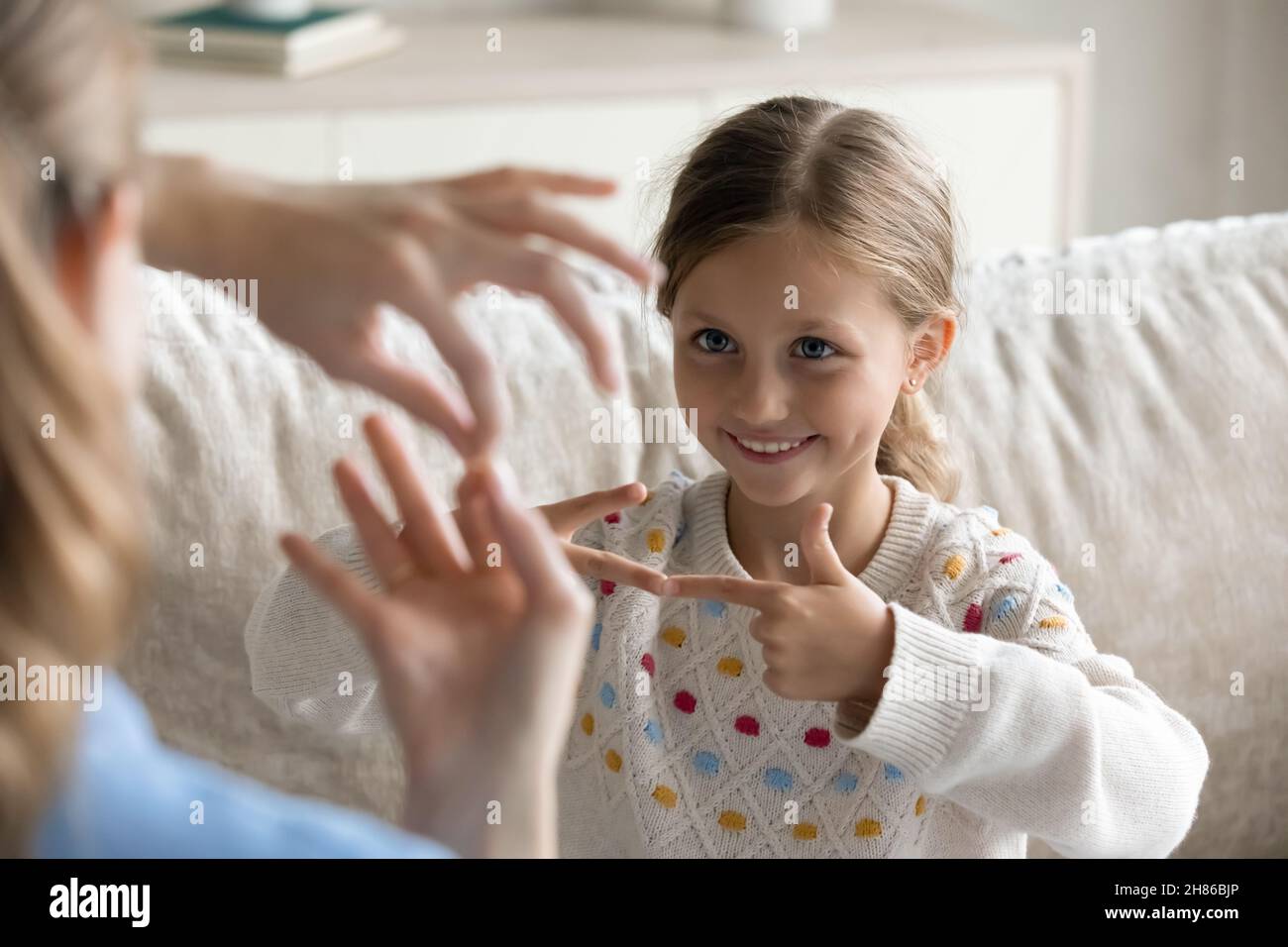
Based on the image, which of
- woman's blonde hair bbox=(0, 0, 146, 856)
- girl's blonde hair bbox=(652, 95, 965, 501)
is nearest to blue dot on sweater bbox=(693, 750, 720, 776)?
girl's blonde hair bbox=(652, 95, 965, 501)

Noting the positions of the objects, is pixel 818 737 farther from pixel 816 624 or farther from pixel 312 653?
pixel 312 653

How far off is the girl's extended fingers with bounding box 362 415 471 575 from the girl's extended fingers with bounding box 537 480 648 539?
256 millimetres

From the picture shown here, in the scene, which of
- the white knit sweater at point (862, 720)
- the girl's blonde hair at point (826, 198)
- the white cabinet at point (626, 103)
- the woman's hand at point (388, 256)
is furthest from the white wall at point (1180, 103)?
the woman's hand at point (388, 256)

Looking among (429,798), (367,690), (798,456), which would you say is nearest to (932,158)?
(798,456)

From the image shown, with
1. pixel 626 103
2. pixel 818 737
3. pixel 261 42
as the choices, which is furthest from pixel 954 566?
pixel 261 42

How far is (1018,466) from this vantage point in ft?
4.36

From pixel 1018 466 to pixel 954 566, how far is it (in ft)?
0.86

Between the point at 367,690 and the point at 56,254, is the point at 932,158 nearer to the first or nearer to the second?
the point at 367,690

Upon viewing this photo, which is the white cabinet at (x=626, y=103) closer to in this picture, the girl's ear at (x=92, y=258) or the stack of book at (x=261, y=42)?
the stack of book at (x=261, y=42)

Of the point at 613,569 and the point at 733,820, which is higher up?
the point at 613,569

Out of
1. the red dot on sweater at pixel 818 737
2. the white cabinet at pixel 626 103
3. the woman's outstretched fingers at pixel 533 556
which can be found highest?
the white cabinet at pixel 626 103

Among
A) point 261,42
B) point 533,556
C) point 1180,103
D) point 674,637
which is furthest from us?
point 1180,103

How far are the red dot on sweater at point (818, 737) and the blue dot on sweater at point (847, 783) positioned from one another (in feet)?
0.09

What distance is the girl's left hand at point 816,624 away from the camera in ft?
3.08
